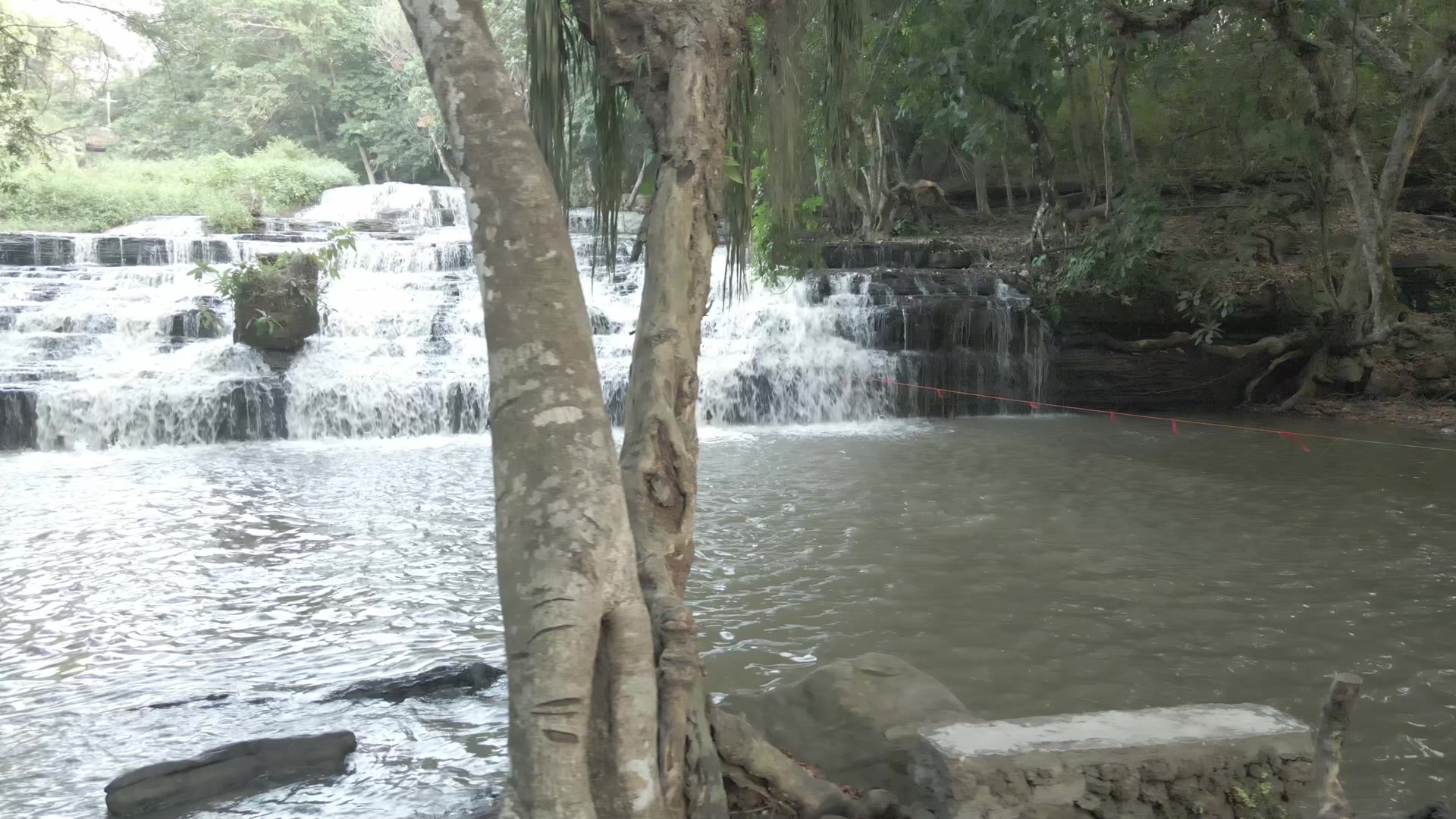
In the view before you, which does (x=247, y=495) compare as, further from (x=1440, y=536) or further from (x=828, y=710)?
(x=1440, y=536)

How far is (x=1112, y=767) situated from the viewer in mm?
3115

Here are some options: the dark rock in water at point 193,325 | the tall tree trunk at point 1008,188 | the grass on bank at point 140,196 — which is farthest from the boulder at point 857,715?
the grass on bank at point 140,196

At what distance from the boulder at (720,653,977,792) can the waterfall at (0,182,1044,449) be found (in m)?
9.83

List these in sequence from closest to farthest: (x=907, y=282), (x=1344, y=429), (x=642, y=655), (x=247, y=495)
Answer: (x=642, y=655), (x=247, y=495), (x=1344, y=429), (x=907, y=282)

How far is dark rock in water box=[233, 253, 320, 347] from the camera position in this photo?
13992mm

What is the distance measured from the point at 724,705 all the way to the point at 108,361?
12152 millimetres

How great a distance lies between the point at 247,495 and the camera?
9523mm

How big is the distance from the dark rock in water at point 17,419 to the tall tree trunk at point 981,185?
16554 millimetres

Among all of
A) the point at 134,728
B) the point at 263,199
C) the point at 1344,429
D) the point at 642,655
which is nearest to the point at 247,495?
the point at 134,728

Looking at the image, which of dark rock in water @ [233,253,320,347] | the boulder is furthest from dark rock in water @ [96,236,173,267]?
the boulder

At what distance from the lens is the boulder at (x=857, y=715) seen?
3.88 m

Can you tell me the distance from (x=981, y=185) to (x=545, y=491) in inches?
811

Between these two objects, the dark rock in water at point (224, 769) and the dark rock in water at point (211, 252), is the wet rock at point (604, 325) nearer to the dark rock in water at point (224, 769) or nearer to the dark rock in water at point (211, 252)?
the dark rock in water at point (211, 252)

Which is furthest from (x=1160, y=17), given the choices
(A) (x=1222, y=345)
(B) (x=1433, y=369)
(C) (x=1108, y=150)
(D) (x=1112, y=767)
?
(D) (x=1112, y=767)
